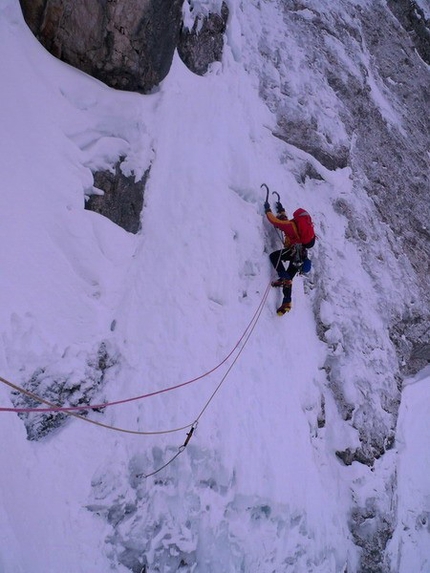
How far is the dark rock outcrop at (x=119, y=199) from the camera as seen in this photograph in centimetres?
528

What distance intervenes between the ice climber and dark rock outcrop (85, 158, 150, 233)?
2.04m

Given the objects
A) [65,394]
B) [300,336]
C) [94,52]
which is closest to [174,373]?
[65,394]

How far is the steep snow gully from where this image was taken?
4.02 meters

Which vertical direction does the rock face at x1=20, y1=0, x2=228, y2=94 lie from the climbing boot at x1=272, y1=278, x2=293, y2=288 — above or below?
above

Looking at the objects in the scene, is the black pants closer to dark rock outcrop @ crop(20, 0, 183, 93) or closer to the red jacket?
the red jacket

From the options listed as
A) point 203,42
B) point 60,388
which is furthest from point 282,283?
point 203,42

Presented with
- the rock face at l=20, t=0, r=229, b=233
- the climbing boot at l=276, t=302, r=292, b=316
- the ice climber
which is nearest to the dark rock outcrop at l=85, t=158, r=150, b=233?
the rock face at l=20, t=0, r=229, b=233

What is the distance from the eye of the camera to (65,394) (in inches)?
164

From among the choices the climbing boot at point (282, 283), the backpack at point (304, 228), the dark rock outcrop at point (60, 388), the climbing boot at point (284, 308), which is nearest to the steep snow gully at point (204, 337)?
the dark rock outcrop at point (60, 388)

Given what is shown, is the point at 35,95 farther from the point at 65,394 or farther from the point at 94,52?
the point at 65,394

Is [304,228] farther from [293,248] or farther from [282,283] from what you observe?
[282,283]

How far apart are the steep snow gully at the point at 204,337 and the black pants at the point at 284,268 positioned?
0.80ft

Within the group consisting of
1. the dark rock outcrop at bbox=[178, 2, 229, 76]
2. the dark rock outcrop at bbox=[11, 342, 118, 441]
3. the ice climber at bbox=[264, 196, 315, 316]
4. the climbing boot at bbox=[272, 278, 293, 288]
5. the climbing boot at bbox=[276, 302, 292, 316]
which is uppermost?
the dark rock outcrop at bbox=[178, 2, 229, 76]

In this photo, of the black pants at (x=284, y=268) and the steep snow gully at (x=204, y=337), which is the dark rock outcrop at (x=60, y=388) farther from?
the black pants at (x=284, y=268)
